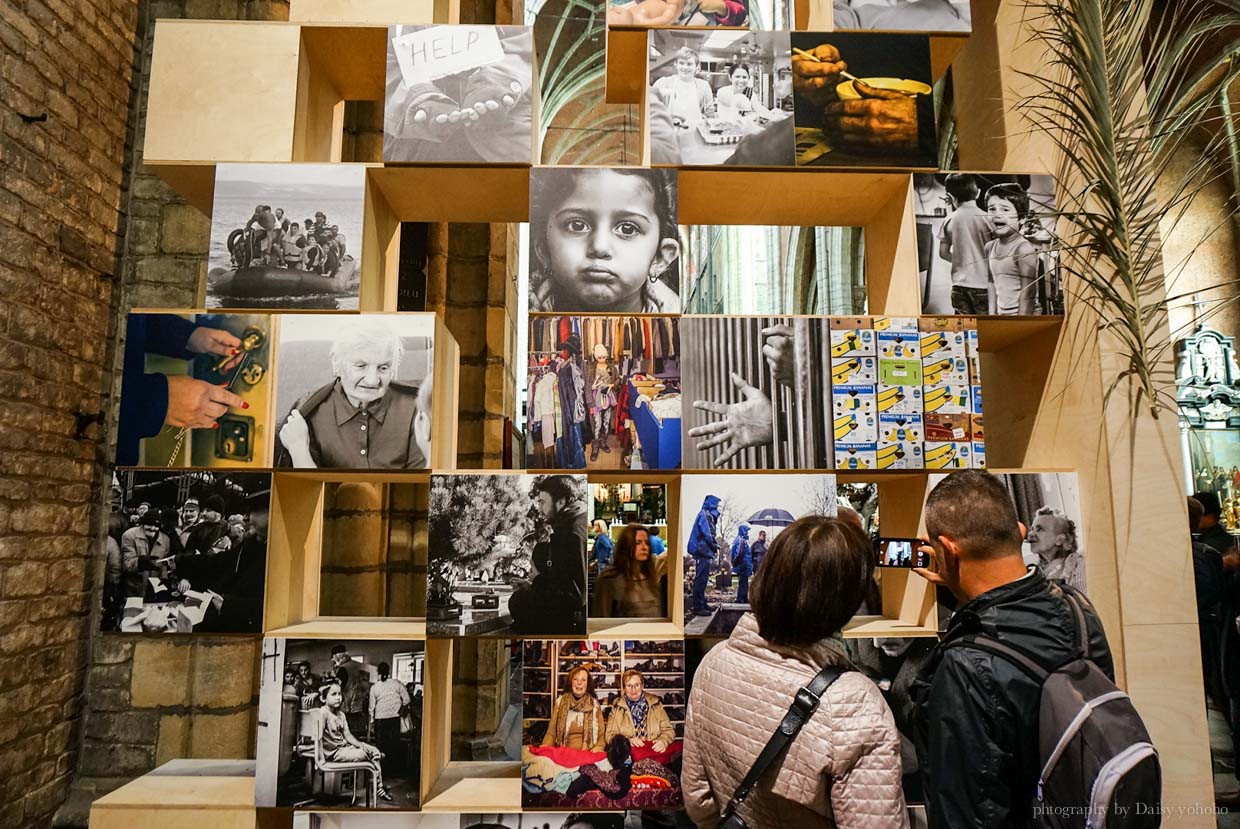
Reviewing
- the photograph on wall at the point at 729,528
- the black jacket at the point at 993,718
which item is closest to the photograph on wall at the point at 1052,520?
the photograph on wall at the point at 729,528

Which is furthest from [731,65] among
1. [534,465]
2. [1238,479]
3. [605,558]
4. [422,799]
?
[605,558]

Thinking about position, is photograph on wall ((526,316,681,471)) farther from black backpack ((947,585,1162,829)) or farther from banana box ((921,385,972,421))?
black backpack ((947,585,1162,829))

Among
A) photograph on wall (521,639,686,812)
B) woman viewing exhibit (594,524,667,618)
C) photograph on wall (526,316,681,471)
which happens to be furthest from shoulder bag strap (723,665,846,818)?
woman viewing exhibit (594,524,667,618)

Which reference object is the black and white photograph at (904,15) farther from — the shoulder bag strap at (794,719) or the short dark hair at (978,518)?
the shoulder bag strap at (794,719)

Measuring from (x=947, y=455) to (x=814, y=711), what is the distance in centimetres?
148

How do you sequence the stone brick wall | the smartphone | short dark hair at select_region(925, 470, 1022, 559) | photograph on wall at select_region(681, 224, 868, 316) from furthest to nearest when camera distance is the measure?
photograph on wall at select_region(681, 224, 868, 316)
the stone brick wall
the smartphone
short dark hair at select_region(925, 470, 1022, 559)

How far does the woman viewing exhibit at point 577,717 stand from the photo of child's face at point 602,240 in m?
1.23

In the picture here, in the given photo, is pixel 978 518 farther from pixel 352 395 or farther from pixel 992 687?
pixel 352 395

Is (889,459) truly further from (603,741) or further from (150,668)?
(150,668)

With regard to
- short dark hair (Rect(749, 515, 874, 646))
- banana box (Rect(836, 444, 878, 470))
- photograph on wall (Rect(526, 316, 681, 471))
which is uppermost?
photograph on wall (Rect(526, 316, 681, 471))

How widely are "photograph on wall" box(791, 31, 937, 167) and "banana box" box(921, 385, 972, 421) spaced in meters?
0.80

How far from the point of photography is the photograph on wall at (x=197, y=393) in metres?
2.70

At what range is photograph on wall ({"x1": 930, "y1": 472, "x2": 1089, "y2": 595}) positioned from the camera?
9.30ft

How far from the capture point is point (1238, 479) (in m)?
5.27
